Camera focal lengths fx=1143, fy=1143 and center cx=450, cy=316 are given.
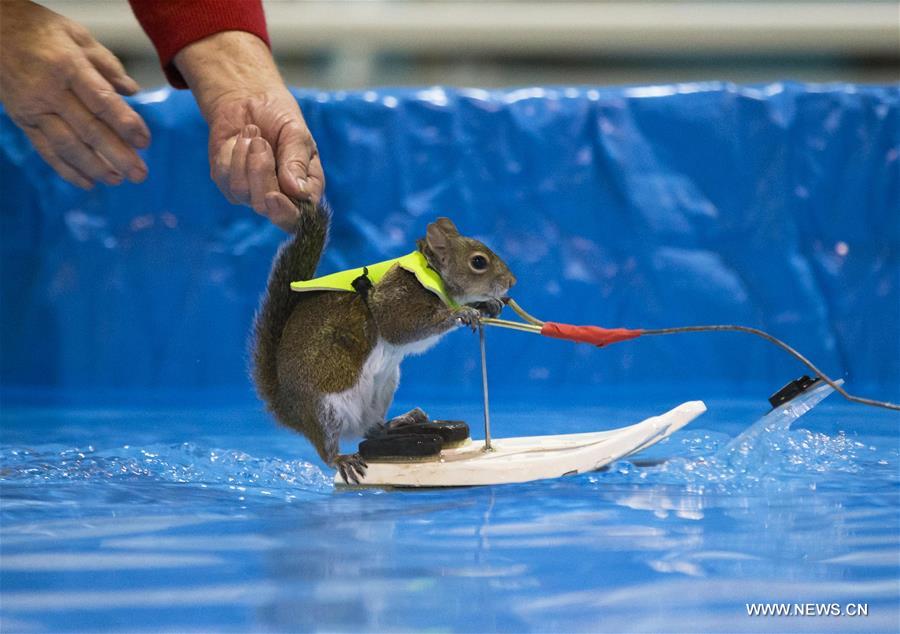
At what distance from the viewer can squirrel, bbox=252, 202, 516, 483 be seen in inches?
61.7

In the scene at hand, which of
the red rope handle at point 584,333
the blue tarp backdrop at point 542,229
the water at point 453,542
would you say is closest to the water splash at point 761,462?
the water at point 453,542

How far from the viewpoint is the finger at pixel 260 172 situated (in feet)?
5.53

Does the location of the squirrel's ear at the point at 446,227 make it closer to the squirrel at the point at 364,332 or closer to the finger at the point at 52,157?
the squirrel at the point at 364,332

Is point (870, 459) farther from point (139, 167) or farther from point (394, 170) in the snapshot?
point (394, 170)

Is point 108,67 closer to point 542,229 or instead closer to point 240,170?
point 240,170

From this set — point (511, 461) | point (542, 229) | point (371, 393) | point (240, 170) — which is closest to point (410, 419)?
point (371, 393)

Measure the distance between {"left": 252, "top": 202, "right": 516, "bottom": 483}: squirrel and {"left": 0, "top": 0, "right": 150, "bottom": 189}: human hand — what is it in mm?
437

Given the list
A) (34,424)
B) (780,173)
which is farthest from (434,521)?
(780,173)

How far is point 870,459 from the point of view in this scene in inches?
66.6

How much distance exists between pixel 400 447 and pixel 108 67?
86 cm

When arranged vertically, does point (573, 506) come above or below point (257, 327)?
below

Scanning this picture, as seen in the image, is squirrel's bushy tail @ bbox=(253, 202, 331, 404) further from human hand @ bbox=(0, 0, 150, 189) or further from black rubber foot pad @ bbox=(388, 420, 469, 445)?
human hand @ bbox=(0, 0, 150, 189)

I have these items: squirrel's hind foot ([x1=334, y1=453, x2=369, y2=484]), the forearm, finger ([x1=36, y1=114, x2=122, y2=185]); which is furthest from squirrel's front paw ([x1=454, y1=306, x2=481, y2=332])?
finger ([x1=36, y1=114, x2=122, y2=185])

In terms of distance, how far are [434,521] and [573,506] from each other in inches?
7.1
